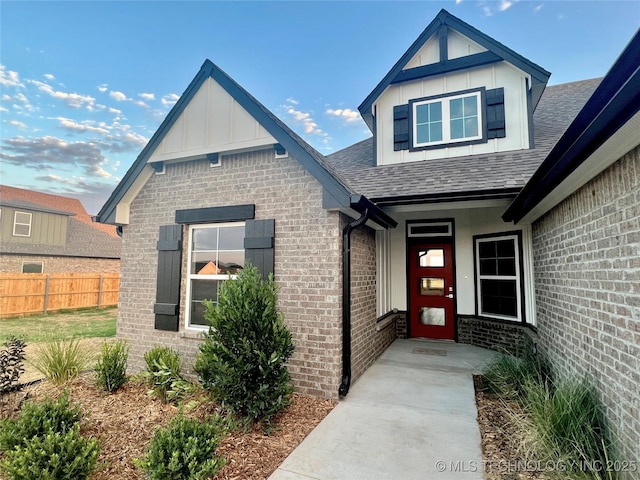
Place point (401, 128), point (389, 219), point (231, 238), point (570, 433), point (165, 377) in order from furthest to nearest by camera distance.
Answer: point (401, 128) → point (389, 219) → point (231, 238) → point (165, 377) → point (570, 433)

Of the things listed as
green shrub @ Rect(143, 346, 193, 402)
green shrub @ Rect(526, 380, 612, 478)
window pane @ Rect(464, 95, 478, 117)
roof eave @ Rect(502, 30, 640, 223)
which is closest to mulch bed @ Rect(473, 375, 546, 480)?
green shrub @ Rect(526, 380, 612, 478)

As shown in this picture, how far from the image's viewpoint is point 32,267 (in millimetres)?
17125

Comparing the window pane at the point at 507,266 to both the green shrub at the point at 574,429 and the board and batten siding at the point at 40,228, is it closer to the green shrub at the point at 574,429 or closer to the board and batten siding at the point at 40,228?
the green shrub at the point at 574,429

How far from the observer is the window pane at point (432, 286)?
26.3ft

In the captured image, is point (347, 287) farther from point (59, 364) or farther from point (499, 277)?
point (59, 364)

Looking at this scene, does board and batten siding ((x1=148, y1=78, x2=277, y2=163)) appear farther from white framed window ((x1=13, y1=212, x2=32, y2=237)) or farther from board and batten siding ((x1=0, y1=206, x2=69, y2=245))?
white framed window ((x1=13, y1=212, x2=32, y2=237))

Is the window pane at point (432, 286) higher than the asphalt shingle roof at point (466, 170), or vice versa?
the asphalt shingle roof at point (466, 170)

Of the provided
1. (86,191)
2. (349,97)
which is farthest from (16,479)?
(86,191)

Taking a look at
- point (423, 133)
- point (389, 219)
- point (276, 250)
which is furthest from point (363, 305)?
point (423, 133)

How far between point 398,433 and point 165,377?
136 inches

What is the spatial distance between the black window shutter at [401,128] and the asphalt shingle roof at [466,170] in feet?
1.88

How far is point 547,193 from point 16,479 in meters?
5.82

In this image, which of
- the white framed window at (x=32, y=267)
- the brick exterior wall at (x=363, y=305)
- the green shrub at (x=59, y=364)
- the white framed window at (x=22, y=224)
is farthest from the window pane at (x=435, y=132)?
the white framed window at (x=22, y=224)

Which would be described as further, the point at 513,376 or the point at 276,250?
the point at 276,250
